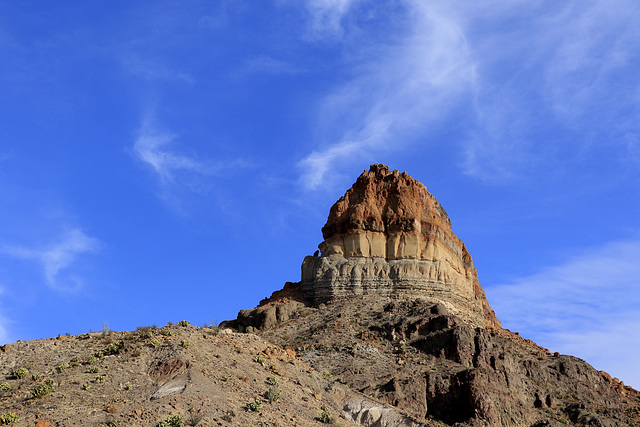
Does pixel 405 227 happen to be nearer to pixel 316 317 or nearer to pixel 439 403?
pixel 316 317

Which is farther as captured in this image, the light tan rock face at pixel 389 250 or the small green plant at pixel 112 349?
the light tan rock face at pixel 389 250

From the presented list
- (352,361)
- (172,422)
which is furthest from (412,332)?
(172,422)

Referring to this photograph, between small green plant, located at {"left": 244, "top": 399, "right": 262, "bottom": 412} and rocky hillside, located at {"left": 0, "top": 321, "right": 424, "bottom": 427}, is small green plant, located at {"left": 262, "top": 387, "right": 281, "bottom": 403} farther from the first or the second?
small green plant, located at {"left": 244, "top": 399, "right": 262, "bottom": 412}

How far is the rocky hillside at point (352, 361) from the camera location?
34719mm

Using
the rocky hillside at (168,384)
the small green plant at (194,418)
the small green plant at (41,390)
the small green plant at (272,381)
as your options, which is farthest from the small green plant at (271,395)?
the small green plant at (41,390)

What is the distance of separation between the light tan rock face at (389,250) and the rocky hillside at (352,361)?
0.46 ft

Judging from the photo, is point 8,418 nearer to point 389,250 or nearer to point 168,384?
point 168,384

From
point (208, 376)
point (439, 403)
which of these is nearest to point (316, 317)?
point (439, 403)

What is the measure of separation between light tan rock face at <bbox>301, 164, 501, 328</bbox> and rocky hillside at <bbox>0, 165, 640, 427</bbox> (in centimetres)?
14

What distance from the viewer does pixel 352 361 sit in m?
57.6

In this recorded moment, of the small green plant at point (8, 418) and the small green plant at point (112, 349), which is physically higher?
the small green plant at point (112, 349)

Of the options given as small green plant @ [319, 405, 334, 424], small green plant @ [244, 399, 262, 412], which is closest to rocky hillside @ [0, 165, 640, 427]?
small green plant @ [244, 399, 262, 412]

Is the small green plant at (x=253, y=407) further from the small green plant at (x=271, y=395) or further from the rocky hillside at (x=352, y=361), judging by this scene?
the small green plant at (x=271, y=395)

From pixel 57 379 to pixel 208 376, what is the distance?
6.79 metres
